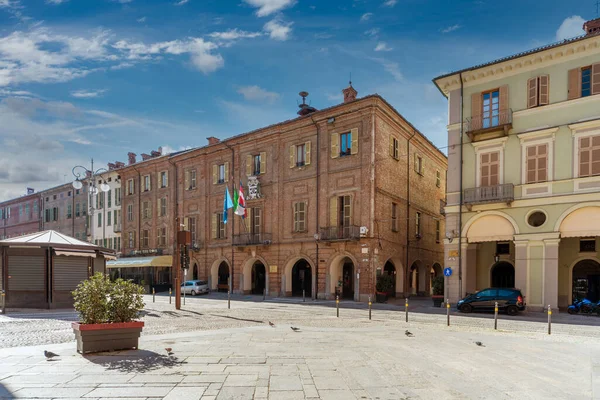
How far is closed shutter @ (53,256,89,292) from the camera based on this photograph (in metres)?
21.3

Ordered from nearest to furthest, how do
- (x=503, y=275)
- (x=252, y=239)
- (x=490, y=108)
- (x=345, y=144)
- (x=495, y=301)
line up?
1. (x=495, y=301)
2. (x=490, y=108)
3. (x=503, y=275)
4. (x=345, y=144)
5. (x=252, y=239)

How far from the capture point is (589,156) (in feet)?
69.1

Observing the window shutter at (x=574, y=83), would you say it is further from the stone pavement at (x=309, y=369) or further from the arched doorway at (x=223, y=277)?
the arched doorway at (x=223, y=277)

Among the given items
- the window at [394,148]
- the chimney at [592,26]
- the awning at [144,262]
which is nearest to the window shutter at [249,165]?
the window at [394,148]

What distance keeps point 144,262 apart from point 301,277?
17.3 metres

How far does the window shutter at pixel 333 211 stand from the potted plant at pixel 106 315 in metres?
21.5

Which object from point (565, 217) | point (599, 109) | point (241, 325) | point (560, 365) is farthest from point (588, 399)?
point (599, 109)

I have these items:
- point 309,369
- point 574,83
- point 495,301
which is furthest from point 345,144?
point 309,369

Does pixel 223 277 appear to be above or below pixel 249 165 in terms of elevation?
below

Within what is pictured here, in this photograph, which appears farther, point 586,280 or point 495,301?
point 586,280

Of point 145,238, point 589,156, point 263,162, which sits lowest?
point 145,238

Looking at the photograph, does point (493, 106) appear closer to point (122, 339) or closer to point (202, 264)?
point (122, 339)

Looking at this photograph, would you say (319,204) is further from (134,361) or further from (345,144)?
(134,361)

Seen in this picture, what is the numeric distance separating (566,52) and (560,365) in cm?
1870
